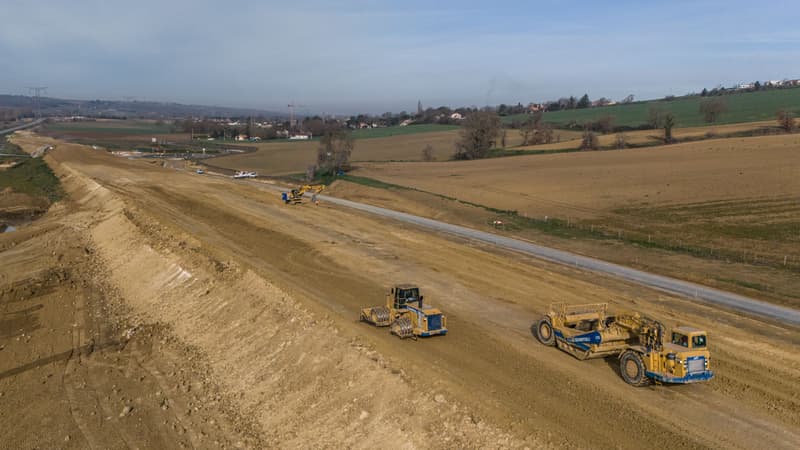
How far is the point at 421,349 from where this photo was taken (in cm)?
2038

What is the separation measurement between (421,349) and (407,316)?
181cm

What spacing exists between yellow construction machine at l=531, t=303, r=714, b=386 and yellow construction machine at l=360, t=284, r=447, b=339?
3.86 meters

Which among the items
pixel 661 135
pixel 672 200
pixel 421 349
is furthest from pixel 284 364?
pixel 661 135

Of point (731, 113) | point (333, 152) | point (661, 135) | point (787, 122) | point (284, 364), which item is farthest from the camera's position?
point (731, 113)

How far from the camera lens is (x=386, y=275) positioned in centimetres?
3170

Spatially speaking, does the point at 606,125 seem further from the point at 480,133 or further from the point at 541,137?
the point at 480,133

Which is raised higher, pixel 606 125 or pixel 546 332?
pixel 606 125

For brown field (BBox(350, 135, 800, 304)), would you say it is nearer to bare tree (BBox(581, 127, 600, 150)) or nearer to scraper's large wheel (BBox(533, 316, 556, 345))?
bare tree (BBox(581, 127, 600, 150))

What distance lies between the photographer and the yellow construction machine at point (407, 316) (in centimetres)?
2105

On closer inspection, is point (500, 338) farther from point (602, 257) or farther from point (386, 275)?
point (602, 257)

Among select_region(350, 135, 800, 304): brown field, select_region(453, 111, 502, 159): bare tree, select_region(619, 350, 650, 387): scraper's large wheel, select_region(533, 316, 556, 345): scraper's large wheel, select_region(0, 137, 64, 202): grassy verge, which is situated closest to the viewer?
select_region(619, 350, 650, 387): scraper's large wheel

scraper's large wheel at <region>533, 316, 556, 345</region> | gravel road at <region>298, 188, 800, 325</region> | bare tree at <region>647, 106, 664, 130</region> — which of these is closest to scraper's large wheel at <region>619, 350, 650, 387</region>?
scraper's large wheel at <region>533, 316, 556, 345</region>

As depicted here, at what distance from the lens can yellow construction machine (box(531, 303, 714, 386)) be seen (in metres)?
16.9

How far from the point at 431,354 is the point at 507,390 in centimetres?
344
